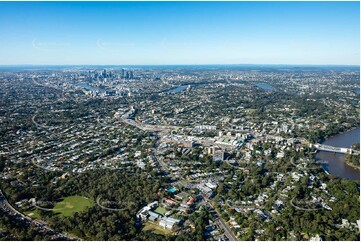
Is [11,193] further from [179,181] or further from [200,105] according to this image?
[200,105]

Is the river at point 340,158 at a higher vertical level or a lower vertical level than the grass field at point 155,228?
higher

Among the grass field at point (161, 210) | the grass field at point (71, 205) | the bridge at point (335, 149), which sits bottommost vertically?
the grass field at point (71, 205)

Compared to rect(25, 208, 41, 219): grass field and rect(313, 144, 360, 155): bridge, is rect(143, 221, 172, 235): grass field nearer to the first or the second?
rect(25, 208, 41, 219): grass field

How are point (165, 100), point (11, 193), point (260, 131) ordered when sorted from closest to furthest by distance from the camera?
1. point (11, 193)
2. point (260, 131)
3. point (165, 100)

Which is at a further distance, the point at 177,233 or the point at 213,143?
the point at 213,143

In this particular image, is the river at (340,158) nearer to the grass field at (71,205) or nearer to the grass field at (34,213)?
the grass field at (71,205)

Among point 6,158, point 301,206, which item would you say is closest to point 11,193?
point 6,158

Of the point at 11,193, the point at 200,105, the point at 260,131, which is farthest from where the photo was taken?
the point at 200,105

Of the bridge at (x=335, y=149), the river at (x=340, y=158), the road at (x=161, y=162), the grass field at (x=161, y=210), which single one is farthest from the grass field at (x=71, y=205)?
the bridge at (x=335, y=149)
